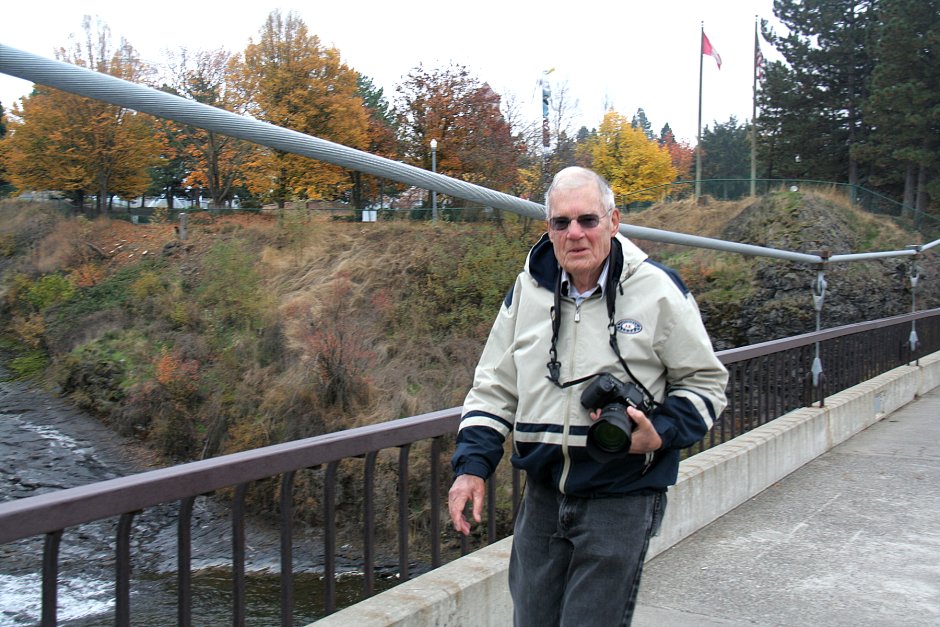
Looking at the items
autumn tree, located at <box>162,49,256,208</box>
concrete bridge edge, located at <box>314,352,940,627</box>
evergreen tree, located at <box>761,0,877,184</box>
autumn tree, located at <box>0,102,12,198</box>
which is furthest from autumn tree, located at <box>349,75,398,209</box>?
concrete bridge edge, located at <box>314,352,940,627</box>

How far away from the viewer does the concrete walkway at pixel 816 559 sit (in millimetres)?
4398

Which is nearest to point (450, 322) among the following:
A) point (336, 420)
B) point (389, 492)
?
point (336, 420)

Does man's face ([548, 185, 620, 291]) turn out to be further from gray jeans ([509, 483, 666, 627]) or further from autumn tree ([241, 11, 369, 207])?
autumn tree ([241, 11, 369, 207])

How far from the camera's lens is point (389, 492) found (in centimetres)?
1745

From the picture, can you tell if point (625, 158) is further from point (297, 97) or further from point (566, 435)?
point (566, 435)

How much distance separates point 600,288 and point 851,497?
16.0 feet

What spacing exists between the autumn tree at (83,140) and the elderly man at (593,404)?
3778 centimetres

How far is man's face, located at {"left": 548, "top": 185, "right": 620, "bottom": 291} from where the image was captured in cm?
257

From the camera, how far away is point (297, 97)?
36125 millimetres

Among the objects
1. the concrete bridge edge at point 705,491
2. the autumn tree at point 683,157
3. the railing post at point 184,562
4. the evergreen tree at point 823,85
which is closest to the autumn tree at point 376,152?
the evergreen tree at point 823,85

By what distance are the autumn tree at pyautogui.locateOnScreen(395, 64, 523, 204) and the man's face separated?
3188cm

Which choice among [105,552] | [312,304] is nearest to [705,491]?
[105,552]

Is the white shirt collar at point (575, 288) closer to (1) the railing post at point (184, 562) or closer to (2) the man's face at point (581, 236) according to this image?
(2) the man's face at point (581, 236)

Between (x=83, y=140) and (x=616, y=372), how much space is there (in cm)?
4024
